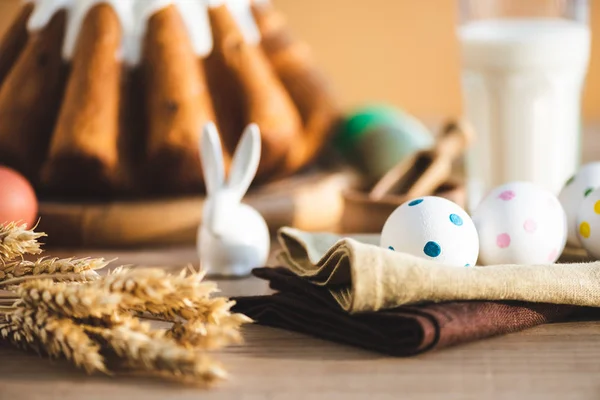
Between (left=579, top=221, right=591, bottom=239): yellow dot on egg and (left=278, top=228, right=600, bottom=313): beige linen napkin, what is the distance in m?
0.07

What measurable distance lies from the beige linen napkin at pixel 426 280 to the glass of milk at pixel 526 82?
0.52m

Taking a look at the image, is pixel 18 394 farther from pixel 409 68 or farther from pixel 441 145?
pixel 409 68

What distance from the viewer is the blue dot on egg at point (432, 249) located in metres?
0.71

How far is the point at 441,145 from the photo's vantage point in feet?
3.79

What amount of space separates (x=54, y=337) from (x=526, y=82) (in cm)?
84

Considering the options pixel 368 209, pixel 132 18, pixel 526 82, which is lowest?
pixel 368 209

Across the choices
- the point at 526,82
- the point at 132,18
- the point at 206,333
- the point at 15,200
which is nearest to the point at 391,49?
the point at 526,82

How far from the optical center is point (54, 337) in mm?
601

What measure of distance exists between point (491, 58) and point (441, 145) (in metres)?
0.17

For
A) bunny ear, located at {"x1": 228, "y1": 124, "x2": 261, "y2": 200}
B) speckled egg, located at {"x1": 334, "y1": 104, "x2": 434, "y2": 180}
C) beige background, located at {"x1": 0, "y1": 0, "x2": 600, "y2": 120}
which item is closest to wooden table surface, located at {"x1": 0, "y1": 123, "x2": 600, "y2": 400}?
bunny ear, located at {"x1": 228, "y1": 124, "x2": 261, "y2": 200}

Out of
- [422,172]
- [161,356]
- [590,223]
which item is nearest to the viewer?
[161,356]

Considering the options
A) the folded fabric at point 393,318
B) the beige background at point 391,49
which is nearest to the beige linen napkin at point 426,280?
the folded fabric at point 393,318

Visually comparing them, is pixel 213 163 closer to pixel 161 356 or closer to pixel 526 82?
pixel 161 356

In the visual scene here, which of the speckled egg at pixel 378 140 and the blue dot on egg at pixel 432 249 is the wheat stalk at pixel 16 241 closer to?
the blue dot on egg at pixel 432 249
